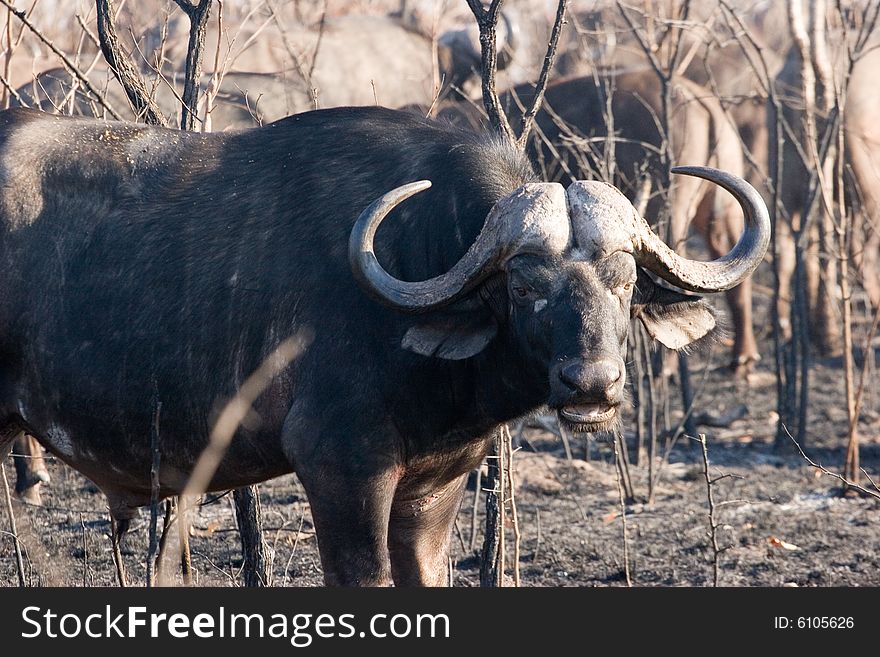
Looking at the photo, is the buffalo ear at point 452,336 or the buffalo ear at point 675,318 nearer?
the buffalo ear at point 452,336

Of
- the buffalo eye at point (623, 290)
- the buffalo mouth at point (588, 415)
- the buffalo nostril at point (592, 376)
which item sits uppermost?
the buffalo eye at point (623, 290)

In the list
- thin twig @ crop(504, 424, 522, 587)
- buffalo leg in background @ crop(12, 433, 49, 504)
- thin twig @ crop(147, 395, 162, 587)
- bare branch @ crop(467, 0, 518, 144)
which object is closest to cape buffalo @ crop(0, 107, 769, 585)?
thin twig @ crop(147, 395, 162, 587)

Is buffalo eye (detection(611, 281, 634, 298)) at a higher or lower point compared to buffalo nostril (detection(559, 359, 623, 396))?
higher

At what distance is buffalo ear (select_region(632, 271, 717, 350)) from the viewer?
14.5 feet

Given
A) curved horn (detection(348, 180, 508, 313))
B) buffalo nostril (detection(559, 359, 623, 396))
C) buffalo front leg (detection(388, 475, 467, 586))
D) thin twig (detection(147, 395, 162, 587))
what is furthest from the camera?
buffalo front leg (detection(388, 475, 467, 586))

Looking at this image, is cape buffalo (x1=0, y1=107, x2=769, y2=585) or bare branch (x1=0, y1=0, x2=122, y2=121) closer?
cape buffalo (x1=0, y1=107, x2=769, y2=585)

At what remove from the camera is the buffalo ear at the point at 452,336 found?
4.14m

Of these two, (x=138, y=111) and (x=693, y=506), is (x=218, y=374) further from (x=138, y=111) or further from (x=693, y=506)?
(x=693, y=506)

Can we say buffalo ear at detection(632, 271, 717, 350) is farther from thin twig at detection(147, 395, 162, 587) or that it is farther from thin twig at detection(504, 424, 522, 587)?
thin twig at detection(147, 395, 162, 587)

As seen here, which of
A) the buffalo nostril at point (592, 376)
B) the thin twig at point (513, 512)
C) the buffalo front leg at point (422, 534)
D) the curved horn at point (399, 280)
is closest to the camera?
the buffalo nostril at point (592, 376)

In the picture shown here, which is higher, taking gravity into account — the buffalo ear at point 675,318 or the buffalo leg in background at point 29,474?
the buffalo ear at point 675,318

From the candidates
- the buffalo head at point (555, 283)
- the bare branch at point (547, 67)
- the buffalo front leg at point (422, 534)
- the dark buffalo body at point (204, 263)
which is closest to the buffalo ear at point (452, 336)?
the buffalo head at point (555, 283)

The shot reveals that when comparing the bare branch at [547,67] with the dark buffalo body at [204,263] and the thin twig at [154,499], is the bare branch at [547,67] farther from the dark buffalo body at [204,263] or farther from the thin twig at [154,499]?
the thin twig at [154,499]

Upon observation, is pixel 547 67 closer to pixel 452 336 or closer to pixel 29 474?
pixel 452 336
